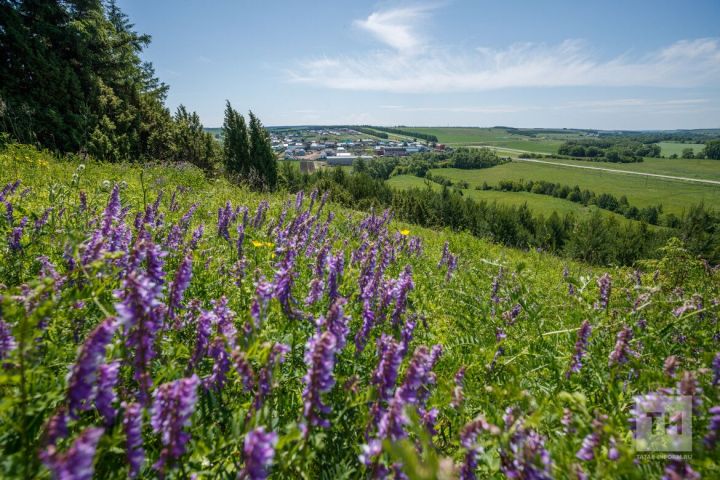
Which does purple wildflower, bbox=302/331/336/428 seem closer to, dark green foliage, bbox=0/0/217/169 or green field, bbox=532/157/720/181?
dark green foliage, bbox=0/0/217/169

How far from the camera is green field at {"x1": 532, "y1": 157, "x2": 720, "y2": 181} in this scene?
141 m

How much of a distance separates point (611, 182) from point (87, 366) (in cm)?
16129

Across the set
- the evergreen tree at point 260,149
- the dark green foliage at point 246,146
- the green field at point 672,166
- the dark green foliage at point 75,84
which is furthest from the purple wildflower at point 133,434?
the green field at point 672,166

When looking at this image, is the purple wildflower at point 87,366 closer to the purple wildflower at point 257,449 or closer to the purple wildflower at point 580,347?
the purple wildflower at point 257,449

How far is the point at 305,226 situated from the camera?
5.62 m

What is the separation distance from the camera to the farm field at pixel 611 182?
342 feet

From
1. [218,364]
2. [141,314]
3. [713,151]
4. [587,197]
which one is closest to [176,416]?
[141,314]

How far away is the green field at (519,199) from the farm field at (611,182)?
13.5m

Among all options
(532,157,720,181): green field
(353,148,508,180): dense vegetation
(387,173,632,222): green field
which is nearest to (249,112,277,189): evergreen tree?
(387,173,632,222): green field

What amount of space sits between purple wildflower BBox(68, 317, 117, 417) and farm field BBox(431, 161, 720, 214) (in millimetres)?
121105

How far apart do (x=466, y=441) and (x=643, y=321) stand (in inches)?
130

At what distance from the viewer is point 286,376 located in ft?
8.07

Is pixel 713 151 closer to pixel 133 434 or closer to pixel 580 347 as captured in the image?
pixel 580 347

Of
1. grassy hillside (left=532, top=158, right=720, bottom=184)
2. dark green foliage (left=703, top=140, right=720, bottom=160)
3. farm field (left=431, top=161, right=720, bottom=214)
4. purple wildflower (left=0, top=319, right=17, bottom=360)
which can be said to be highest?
dark green foliage (left=703, top=140, right=720, bottom=160)
